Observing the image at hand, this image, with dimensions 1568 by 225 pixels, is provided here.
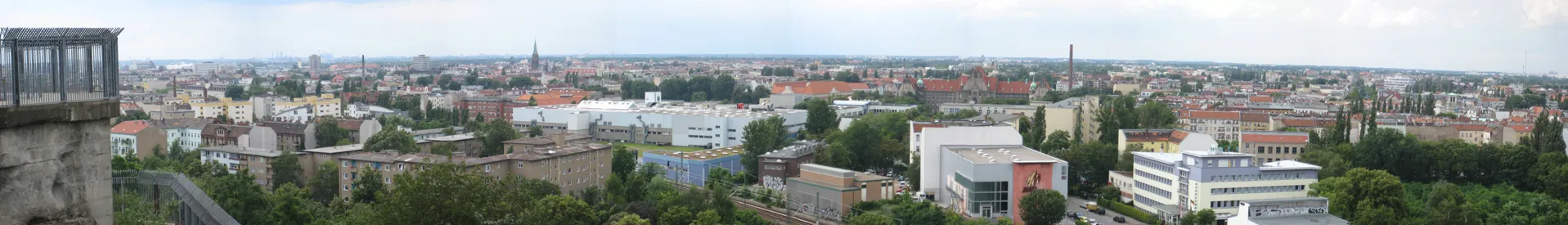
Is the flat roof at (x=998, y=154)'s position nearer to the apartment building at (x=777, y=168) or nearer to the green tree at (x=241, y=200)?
the apartment building at (x=777, y=168)

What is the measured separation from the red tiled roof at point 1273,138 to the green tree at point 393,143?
36.2 ft

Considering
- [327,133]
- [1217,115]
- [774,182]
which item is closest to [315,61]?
[327,133]

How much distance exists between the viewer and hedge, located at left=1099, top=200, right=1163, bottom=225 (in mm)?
12988

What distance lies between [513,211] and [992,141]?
9.50 meters

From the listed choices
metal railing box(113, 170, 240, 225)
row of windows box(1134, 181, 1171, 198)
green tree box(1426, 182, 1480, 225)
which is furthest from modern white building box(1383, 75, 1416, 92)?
metal railing box(113, 170, 240, 225)

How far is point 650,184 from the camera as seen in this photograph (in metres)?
14.3

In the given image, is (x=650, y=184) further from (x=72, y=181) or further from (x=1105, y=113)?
(x=72, y=181)

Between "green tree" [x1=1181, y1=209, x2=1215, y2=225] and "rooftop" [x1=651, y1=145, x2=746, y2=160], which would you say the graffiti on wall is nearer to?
"rooftop" [x1=651, y1=145, x2=746, y2=160]

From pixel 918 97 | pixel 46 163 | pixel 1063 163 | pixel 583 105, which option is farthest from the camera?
pixel 918 97

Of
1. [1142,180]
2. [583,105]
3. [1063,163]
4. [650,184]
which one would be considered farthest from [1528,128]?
[583,105]

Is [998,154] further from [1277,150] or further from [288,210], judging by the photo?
[288,210]

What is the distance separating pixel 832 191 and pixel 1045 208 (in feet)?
8.15

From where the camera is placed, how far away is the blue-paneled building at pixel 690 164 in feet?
53.6

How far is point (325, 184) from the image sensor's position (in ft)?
46.0
